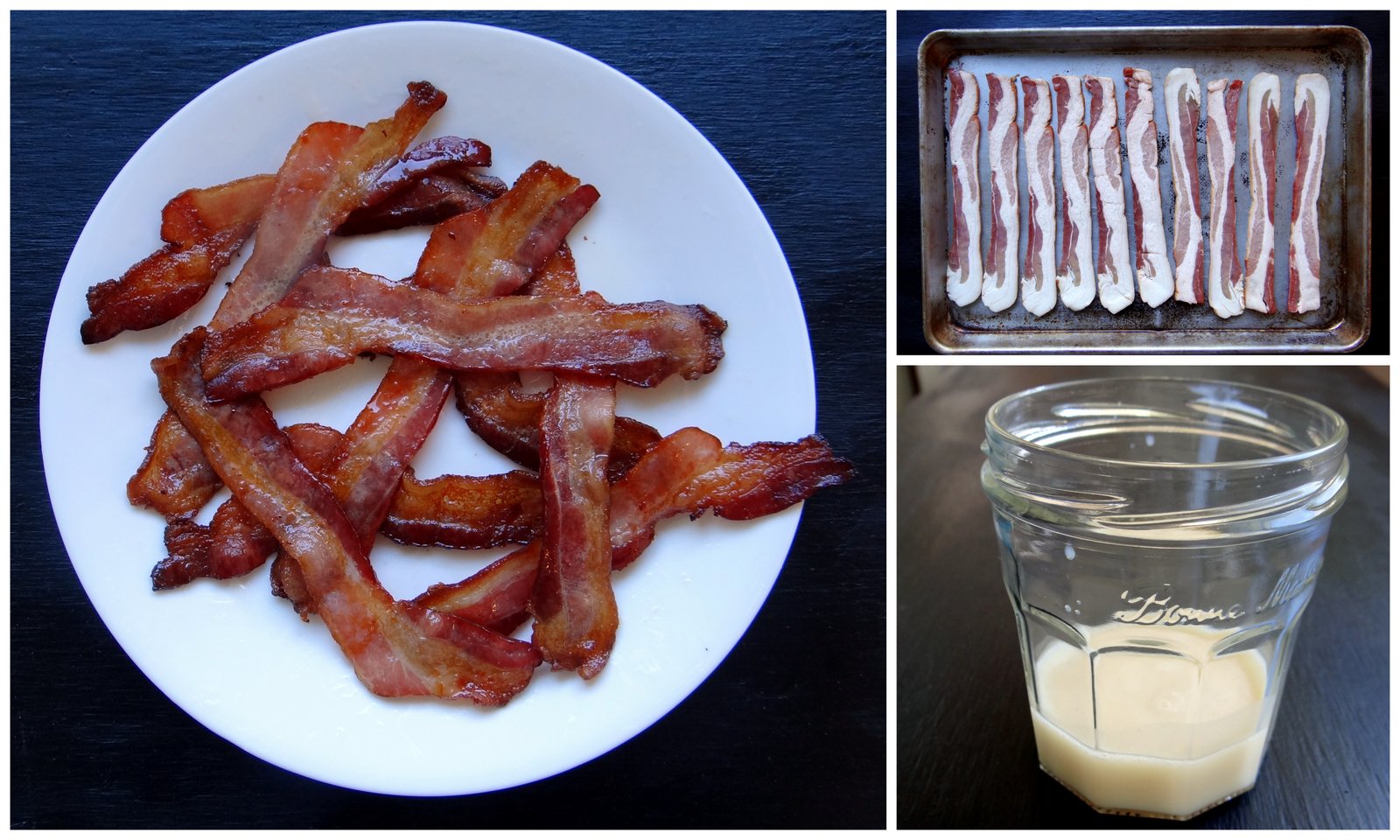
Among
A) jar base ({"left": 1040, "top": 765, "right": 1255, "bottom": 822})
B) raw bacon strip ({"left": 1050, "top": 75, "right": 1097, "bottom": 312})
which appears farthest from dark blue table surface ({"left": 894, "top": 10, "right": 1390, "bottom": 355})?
jar base ({"left": 1040, "top": 765, "right": 1255, "bottom": 822})

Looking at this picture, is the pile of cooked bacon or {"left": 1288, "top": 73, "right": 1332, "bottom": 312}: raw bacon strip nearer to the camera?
the pile of cooked bacon

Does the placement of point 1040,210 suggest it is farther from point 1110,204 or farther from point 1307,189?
point 1307,189

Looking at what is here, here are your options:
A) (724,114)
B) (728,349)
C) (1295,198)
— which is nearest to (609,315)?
(728,349)

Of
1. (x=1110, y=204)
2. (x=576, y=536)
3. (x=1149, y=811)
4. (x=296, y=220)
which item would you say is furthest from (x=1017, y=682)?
(x=296, y=220)

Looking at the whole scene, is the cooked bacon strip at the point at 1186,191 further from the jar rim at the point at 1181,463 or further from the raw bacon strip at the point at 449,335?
the raw bacon strip at the point at 449,335

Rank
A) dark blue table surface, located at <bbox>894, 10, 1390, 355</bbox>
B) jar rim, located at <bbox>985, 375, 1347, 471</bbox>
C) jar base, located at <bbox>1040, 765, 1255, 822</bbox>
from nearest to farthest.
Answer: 1. jar rim, located at <bbox>985, 375, 1347, 471</bbox>
2. jar base, located at <bbox>1040, 765, 1255, 822</bbox>
3. dark blue table surface, located at <bbox>894, 10, 1390, 355</bbox>

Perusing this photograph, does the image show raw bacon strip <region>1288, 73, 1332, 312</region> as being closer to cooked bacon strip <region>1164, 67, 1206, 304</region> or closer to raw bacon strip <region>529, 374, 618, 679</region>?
cooked bacon strip <region>1164, 67, 1206, 304</region>
